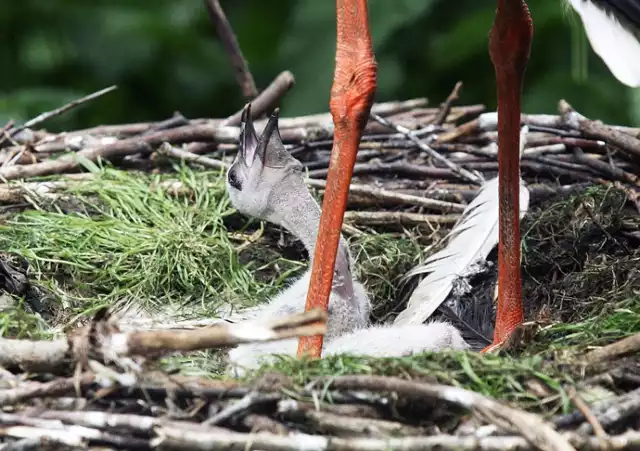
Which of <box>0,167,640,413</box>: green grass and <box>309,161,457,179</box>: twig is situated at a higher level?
<box>309,161,457,179</box>: twig

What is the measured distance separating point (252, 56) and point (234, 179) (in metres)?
2.19

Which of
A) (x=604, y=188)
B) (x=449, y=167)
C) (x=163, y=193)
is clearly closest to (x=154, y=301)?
(x=163, y=193)

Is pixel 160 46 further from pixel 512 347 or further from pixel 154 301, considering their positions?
pixel 512 347

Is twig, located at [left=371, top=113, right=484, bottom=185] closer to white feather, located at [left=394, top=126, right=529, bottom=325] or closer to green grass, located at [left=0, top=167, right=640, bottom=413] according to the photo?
white feather, located at [left=394, top=126, right=529, bottom=325]

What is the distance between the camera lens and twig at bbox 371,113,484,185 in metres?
3.76

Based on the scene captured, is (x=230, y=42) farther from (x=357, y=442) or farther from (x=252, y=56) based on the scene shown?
(x=357, y=442)

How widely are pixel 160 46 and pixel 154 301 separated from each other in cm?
221

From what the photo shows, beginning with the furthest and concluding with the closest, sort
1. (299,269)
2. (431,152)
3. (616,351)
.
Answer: (431,152) → (299,269) → (616,351)

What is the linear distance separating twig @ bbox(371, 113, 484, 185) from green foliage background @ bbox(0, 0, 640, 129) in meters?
0.87

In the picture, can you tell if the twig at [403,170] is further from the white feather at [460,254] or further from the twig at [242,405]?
the twig at [242,405]

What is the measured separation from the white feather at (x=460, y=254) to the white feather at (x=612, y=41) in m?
1.04

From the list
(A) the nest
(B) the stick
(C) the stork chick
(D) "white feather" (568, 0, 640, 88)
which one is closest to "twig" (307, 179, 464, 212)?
(A) the nest

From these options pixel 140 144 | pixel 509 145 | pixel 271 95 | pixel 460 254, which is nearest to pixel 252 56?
pixel 271 95

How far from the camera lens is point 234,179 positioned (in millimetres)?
3359
